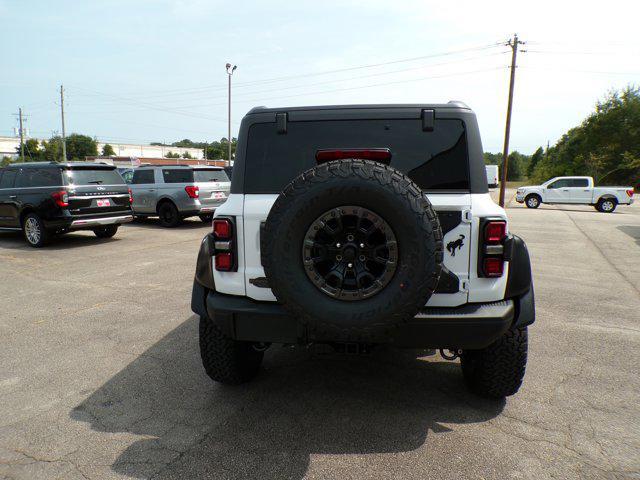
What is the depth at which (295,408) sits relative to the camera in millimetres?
2982

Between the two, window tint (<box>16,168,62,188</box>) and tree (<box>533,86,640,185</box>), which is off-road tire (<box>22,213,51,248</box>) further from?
tree (<box>533,86,640,185</box>)

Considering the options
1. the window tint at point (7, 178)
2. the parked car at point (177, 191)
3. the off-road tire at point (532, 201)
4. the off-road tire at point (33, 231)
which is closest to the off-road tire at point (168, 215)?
the parked car at point (177, 191)

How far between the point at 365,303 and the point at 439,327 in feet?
1.67

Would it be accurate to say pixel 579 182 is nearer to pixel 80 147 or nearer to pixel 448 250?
pixel 448 250

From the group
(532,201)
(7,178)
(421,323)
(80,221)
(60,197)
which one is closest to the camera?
(421,323)

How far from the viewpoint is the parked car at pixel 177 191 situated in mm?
12789

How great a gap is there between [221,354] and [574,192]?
973 inches

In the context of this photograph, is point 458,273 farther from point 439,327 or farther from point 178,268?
point 178,268

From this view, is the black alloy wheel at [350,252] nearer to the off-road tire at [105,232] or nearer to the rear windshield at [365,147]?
the rear windshield at [365,147]

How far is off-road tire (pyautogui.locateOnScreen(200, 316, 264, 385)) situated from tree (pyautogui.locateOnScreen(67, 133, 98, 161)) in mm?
122975

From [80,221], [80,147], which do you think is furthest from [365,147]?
[80,147]

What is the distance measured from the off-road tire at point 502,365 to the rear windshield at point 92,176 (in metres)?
9.22

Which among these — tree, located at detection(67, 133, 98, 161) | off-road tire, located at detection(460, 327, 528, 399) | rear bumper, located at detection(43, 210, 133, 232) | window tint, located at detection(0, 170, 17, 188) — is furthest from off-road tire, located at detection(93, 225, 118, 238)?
tree, located at detection(67, 133, 98, 161)

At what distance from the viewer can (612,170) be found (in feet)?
165
